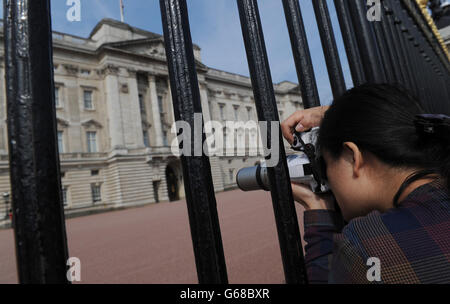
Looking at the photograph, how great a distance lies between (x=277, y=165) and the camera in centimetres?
72

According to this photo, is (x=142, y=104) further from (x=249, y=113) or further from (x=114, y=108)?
(x=249, y=113)

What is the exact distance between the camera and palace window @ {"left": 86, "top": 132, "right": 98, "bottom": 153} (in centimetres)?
2398

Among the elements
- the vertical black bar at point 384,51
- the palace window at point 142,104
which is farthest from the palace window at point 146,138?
the vertical black bar at point 384,51

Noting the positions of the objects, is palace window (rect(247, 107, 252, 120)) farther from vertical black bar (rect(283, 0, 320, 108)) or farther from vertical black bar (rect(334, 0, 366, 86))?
vertical black bar (rect(283, 0, 320, 108))

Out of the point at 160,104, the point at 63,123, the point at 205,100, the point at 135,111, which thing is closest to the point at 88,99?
the point at 63,123

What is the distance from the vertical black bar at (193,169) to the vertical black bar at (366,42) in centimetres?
103

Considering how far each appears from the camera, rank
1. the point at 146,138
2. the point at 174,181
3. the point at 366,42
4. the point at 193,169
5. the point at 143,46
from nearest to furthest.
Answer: the point at 193,169
the point at 366,42
the point at 146,138
the point at 143,46
the point at 174,181

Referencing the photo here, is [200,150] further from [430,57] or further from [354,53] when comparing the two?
[430,57]

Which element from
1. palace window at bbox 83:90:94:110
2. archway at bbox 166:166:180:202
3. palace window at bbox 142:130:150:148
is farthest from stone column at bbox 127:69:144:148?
archway at bbox 166:166:180:202

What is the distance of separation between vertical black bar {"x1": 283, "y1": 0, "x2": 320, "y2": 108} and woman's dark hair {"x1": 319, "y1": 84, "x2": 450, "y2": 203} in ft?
0.85

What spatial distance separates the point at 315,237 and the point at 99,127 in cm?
2613

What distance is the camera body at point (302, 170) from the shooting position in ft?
2.92

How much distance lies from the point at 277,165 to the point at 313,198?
1.25 feet

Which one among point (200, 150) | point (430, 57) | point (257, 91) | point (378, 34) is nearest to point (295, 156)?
point (257, 91)
